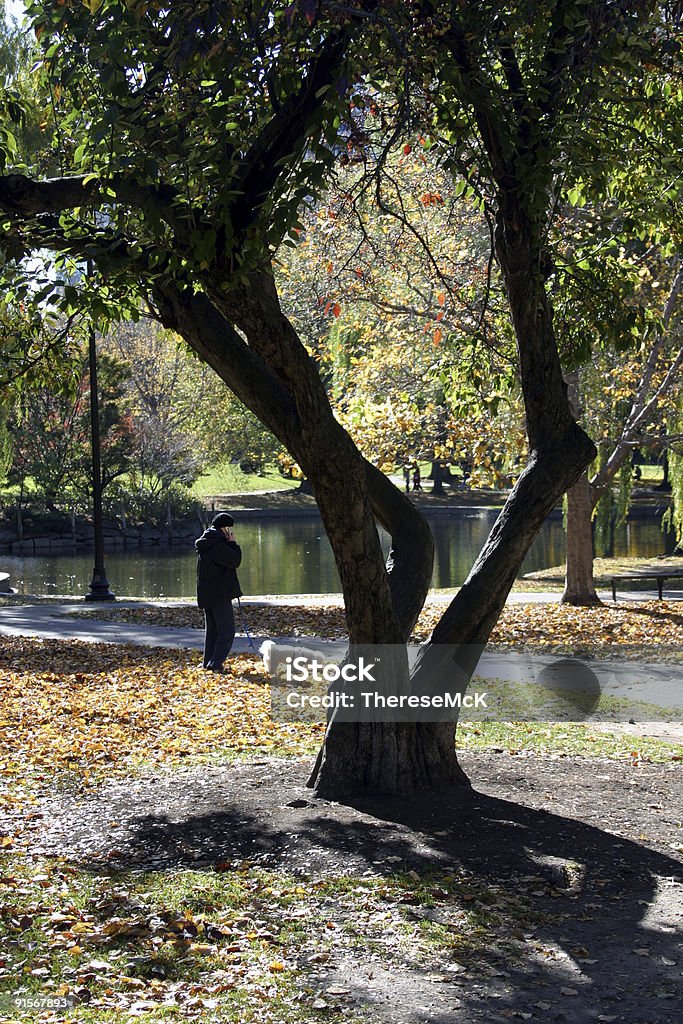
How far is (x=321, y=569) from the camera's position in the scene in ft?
109

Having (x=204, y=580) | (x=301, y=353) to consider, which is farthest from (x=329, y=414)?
(x=204, y=580)

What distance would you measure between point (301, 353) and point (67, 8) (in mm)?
2370

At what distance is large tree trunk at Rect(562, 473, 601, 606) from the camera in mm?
18688

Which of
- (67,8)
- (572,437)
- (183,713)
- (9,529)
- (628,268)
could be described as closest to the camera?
(67,8)

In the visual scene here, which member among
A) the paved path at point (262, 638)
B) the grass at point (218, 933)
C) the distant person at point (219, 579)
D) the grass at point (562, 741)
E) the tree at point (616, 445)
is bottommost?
the grass at point (218, 933)

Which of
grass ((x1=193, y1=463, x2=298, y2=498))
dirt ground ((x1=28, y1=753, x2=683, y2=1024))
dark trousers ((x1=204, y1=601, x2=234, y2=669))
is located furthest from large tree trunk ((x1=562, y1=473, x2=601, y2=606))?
grass ((x1=193, y1=463, x2=298, y2=498))

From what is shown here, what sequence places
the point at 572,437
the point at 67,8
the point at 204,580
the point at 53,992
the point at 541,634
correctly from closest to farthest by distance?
the point at 53,992 → the point at 67,8 → the point at 572,437 → the point at 204,580 → the point at 541,634

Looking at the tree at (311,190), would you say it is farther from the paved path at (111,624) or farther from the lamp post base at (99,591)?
the lamp post base at (99,591)

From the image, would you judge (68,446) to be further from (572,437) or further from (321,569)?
(572,437)

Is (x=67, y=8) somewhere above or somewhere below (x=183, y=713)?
above

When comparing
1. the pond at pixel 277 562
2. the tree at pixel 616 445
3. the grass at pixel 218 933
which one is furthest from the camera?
the pond at pixel 277 562

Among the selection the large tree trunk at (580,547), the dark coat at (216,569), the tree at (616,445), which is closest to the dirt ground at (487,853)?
the dark coat at (216,569)

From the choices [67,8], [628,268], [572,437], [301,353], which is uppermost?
[67,8]

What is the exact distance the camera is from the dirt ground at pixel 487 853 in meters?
4.43
